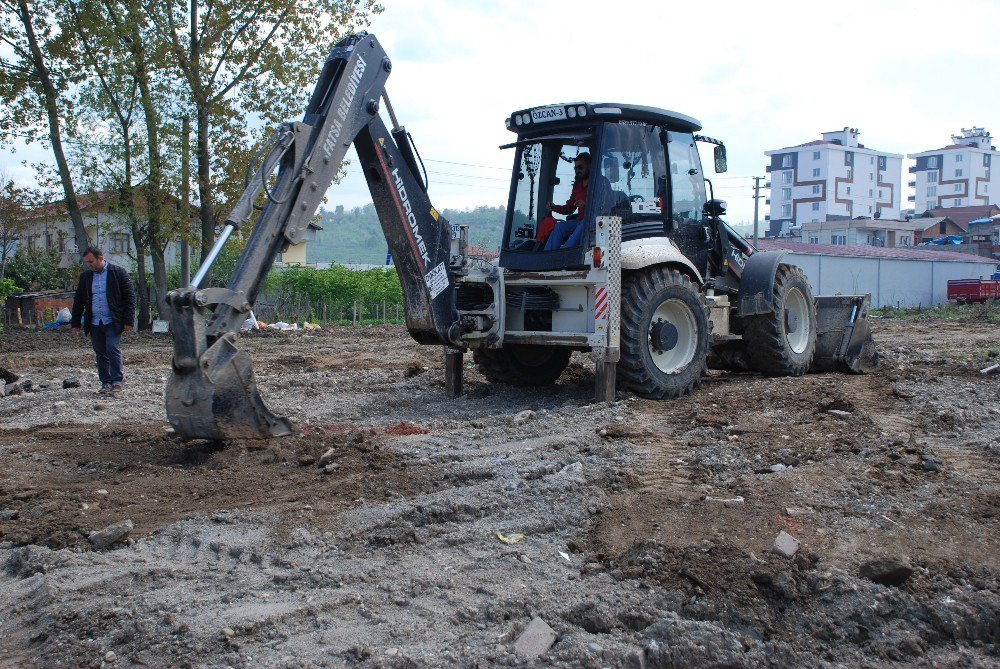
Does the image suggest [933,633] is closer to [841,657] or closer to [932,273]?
[841,657]

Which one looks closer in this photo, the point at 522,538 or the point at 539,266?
the point at 522,538

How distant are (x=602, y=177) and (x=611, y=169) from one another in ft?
0.47

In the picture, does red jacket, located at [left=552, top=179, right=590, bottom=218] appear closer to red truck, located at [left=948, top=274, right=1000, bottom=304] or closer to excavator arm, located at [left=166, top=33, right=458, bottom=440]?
excavator arm, located at [left=166, top=33, right=458, bottom=440]

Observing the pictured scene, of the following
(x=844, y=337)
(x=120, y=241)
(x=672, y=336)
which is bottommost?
(x=844, y=337)

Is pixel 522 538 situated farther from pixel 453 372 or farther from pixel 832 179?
pixel 832 179

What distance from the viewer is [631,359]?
842cm

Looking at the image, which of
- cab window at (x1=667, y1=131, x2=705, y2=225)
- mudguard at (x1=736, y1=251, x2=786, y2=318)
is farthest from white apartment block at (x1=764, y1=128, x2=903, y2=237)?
cab window at (x1=667, y1=131, x2=705, y2=225)

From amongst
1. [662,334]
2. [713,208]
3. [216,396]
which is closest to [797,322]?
[713,208]

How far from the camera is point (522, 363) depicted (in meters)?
9.95

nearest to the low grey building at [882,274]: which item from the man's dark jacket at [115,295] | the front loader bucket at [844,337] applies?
the front loader bucket at [844,337]

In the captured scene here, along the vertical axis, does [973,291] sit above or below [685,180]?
below

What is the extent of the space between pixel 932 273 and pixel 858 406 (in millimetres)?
38651

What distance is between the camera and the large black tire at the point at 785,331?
9.99 m

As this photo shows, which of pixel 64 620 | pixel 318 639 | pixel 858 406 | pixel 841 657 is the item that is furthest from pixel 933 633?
pixel 858 406
